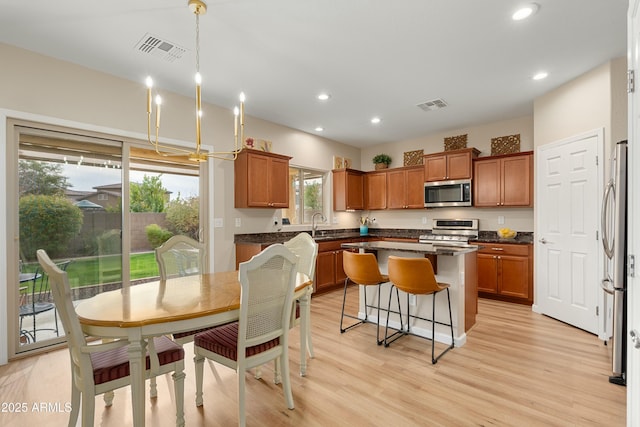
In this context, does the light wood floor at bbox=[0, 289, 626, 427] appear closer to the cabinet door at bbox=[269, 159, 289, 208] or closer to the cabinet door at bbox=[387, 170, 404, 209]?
the cabinet door at bbox=[269, 159, 289, 208]

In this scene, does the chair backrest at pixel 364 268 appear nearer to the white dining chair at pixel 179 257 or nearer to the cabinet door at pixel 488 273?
the white dining chair at pixel 179 257

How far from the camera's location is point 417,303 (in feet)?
10.6

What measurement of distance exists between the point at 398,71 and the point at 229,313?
2941 millimetres

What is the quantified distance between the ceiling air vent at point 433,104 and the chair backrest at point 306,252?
2.69 metres

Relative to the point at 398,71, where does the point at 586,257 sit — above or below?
below

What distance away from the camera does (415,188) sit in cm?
581

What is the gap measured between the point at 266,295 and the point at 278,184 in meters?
3.03

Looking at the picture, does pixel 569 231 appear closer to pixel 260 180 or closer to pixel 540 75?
pixel 540 75

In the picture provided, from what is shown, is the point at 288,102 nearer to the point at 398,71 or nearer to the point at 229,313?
the point at 398,71

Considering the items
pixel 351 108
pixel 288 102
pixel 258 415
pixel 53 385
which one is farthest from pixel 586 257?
pixel 53 385

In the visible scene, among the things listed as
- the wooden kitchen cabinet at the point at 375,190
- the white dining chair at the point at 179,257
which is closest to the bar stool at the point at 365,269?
the white dining chair at the point at 179,257

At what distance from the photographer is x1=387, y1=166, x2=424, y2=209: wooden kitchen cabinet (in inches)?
226

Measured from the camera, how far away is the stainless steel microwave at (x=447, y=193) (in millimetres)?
5066

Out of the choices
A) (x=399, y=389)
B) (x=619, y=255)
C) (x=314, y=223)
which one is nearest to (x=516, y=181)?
(x=619, y=255)
